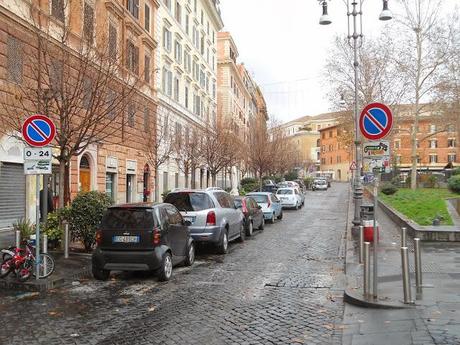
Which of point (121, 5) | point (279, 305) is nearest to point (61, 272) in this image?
point (279, 305)

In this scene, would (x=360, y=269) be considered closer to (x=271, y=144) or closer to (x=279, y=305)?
(x=279, y=305)

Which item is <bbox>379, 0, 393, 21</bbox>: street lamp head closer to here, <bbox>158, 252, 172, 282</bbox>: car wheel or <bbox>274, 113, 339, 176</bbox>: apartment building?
<bbox>158, 252, 172, 282</bbox>: car wheel

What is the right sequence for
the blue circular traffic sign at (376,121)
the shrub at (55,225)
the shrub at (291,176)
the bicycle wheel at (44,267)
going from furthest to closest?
1. the shrub at (291,176)
2. the shrub at (55,225)
3. the bicycle wheel at (44,267)
4. the blue circular traffic sign at (376,121)

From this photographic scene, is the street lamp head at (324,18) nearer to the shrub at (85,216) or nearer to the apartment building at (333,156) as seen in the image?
the shrub at (85,216)

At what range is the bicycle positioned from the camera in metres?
8.98

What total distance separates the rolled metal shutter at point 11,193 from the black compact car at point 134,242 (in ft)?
26.8

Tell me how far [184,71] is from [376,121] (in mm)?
33801

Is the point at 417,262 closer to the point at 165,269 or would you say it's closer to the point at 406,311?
the point at 406,311

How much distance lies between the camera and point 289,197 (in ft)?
108

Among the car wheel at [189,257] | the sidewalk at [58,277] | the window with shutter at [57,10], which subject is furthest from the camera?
the window with shutter at [57,10]

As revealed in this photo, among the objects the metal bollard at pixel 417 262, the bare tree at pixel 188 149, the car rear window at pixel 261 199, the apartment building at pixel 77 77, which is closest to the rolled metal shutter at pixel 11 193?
the apartment building at pixel 77 77

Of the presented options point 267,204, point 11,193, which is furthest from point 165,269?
point 267,204

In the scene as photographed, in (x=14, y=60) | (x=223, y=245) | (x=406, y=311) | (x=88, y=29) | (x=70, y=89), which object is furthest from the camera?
(x=14, y=60)

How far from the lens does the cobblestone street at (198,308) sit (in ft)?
19.4
